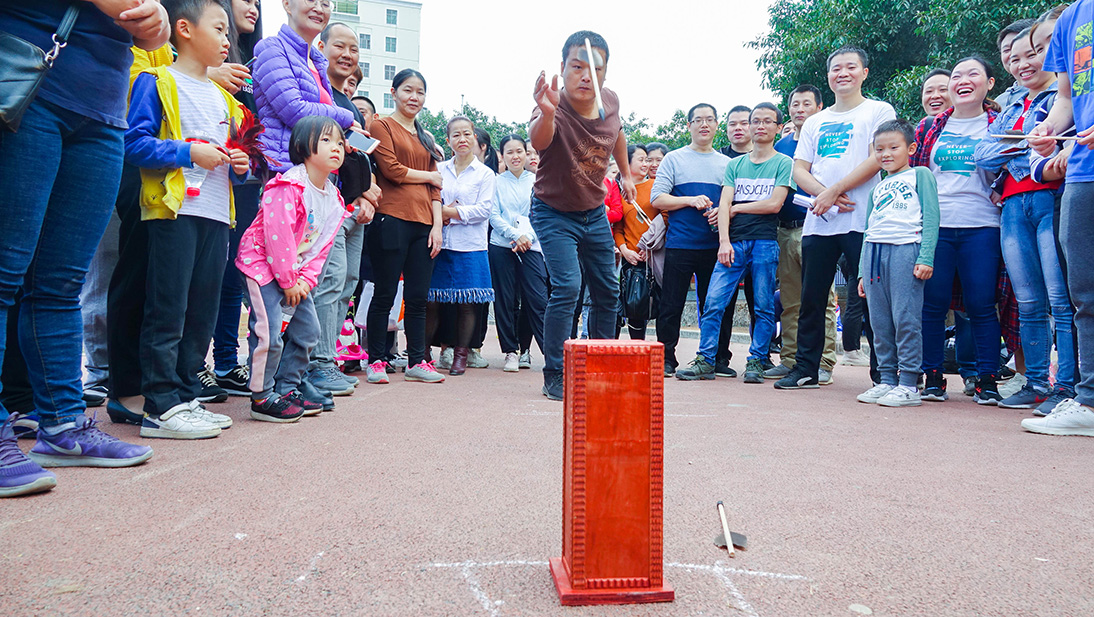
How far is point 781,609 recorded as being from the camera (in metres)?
1.70

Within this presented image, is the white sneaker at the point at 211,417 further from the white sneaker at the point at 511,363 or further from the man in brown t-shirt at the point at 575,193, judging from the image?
the white sneaker at the point at 511,363

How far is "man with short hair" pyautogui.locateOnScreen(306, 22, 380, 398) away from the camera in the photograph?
182 inches

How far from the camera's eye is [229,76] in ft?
13.2

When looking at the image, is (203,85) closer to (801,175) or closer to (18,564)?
(18,564)

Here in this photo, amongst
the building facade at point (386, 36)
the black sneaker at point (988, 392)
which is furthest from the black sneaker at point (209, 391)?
the building facade at point (386, 36)

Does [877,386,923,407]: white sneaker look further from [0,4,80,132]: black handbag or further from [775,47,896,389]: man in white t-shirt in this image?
[0,4,80,132]: black handbag

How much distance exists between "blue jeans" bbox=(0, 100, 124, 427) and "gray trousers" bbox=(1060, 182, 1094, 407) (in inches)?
170

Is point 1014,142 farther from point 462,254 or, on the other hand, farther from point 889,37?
point 889,37

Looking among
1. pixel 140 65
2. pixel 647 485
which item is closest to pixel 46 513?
pixel 647 485

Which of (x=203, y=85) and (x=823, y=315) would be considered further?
(x=823, y=315)

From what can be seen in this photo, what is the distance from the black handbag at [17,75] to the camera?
2258mm

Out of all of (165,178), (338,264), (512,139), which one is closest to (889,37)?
(512,139)

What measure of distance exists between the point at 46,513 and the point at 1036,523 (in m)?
2.91

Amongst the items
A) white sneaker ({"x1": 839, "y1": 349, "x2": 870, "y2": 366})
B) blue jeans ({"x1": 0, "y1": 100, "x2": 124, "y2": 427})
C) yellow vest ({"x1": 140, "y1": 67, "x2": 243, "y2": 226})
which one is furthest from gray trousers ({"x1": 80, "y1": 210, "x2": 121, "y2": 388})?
white sneaker ({"x1": 839, "y1": 349, "x2": 870, "y2": 366})
